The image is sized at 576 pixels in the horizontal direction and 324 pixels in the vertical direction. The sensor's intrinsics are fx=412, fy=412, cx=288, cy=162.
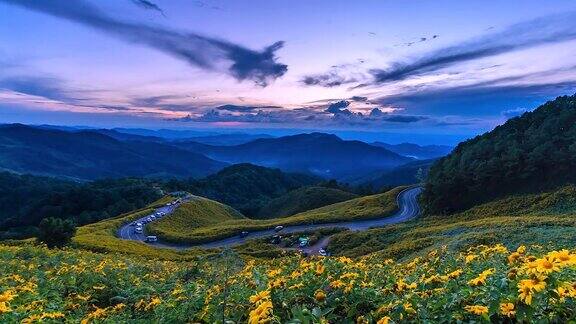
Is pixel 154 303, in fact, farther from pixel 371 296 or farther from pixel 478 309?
pixel 478 309

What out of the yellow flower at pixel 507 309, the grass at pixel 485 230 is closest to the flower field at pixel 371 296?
the yellow flower at pixel 507 309

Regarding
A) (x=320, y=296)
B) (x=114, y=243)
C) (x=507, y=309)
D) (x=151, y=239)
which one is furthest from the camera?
(x=151, y=239)

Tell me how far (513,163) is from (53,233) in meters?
63.4

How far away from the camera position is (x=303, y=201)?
138875 millimetres

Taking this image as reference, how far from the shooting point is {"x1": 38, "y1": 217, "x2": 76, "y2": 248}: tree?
145 feet

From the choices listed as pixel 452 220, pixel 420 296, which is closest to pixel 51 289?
pixel 420 296

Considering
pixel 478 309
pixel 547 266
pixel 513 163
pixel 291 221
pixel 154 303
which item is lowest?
pixel 291 221

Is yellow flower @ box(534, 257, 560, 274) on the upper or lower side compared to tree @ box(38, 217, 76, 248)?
upper

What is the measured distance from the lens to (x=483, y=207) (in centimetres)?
5966

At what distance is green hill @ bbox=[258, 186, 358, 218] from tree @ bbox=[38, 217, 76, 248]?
292 feet

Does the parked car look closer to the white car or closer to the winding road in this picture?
the winding road

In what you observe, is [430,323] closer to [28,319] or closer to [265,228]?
[28,319]

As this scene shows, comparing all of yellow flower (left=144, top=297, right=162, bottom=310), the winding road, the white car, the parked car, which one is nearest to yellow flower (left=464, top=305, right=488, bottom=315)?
yellow flower (left=144, top=297, right=162, bottom=310)

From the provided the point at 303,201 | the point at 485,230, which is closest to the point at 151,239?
the point at 485,230
